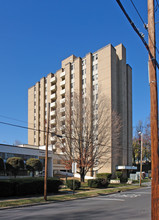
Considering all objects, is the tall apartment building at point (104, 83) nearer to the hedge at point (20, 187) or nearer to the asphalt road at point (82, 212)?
the hedge at point (20, 187)

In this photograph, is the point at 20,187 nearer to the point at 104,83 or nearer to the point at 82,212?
the point at 82,212

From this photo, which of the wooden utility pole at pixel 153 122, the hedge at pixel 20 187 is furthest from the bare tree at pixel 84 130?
the wooden utility pole at pixel 153 122

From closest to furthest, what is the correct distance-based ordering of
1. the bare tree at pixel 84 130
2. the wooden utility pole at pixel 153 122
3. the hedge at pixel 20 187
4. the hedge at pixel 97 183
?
the wooden utility pole at pixel 153 122 → the hedge at pixel 20 187 → the hedge at pixel 97 183 → the bare tree at pixel 84 130

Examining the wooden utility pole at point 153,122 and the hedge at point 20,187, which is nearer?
the wooden utility pole at point 153,122

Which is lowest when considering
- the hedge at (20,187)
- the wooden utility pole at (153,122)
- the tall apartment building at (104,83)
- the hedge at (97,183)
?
the hedge at (97,183)

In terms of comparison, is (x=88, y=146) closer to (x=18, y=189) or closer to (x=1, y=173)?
(x=1, y=173)

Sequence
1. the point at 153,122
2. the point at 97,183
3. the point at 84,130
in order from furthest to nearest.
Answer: the point at 84,130 → the point at 97,183 → the point at 153,122

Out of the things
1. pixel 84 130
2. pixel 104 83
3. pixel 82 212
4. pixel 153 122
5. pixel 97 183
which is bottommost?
pixel 97 183

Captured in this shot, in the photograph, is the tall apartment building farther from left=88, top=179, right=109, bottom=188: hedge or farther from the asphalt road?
the asphalt road

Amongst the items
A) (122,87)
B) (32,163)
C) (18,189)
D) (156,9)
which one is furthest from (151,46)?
(122,87)

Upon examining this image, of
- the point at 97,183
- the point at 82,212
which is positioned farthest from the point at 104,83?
the point at 82,212

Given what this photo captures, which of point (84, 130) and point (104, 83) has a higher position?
point (104, 83)

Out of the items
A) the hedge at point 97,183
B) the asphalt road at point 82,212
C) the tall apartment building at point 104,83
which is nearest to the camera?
the asphalt road at point 82,212

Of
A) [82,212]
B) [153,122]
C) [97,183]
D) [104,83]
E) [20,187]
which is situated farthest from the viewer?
[104,83]
